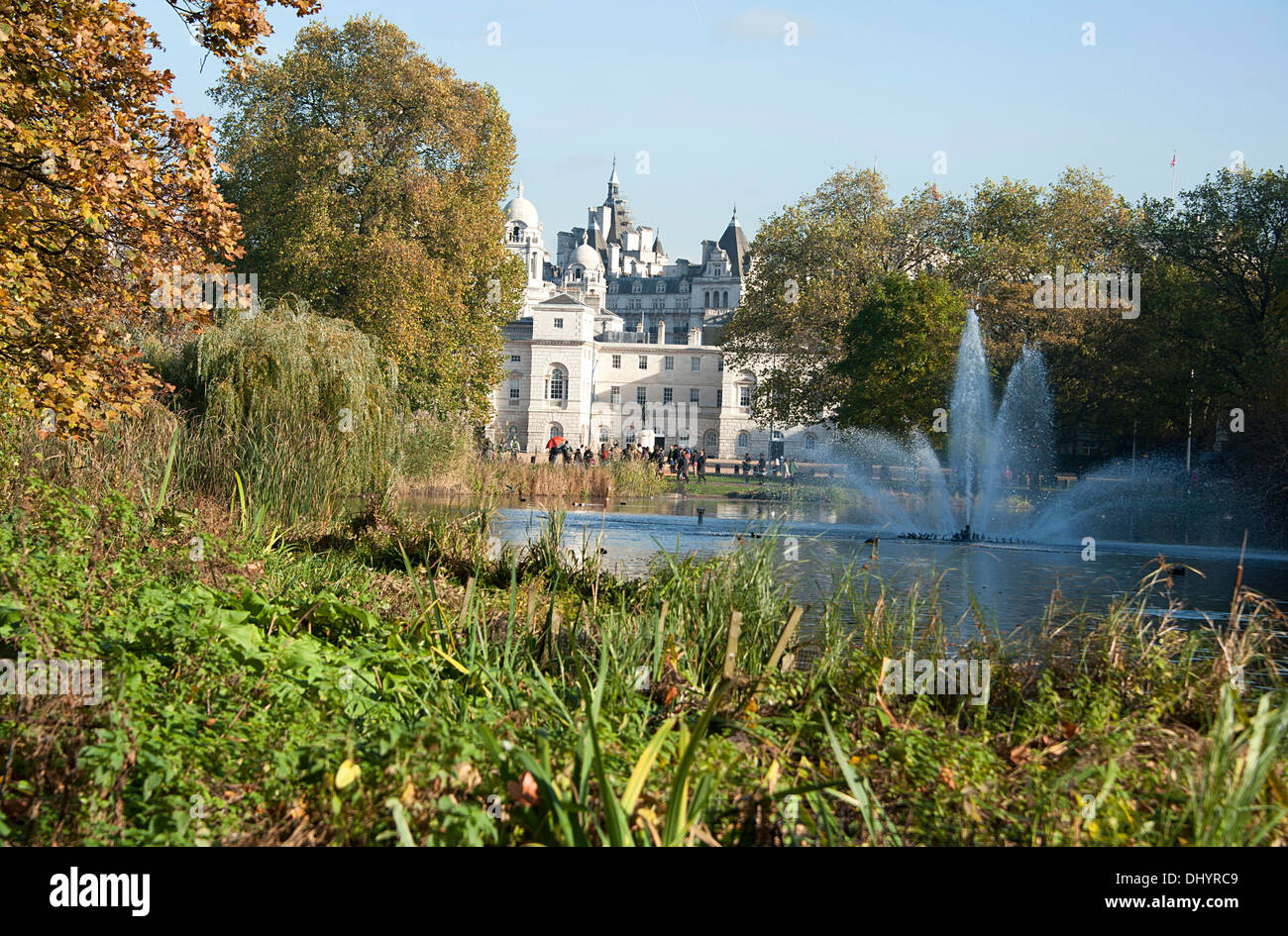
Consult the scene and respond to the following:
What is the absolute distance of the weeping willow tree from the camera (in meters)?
11.0

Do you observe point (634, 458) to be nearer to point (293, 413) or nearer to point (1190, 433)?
point (1190, 433)

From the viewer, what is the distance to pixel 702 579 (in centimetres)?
647

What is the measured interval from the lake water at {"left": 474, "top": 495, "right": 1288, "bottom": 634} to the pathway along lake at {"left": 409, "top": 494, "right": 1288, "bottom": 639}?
0.8 inches

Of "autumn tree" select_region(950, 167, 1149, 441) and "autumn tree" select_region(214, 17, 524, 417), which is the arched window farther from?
"autumn tree" select_region(214, 17, 524, 417)

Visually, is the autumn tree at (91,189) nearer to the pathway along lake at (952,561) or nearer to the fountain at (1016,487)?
the pathway along lake at (952,561)

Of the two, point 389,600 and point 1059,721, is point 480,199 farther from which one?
point 1059,721

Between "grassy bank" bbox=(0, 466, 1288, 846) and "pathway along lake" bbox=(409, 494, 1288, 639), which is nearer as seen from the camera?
"grassy bank" bbox=(0, 466, 1288, 846)

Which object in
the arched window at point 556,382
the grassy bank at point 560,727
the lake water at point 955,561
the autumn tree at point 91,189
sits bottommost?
the lake water at point 955,561

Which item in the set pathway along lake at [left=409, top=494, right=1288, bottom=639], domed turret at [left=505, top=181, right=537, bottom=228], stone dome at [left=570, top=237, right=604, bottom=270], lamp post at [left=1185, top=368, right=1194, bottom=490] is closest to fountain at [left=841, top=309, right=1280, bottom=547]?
lamp post at [left=1185, top=368, right=1194, bottom=490]

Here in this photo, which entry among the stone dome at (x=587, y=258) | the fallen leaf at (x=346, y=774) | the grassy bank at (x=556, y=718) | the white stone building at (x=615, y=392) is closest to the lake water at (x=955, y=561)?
the grassy bank at (x=556, y=718)

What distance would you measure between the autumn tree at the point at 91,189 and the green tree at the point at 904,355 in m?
27.9

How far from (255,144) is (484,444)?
9237mm

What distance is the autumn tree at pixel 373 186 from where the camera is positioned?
946 inches

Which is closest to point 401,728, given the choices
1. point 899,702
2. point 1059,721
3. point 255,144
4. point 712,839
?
point 712,839
